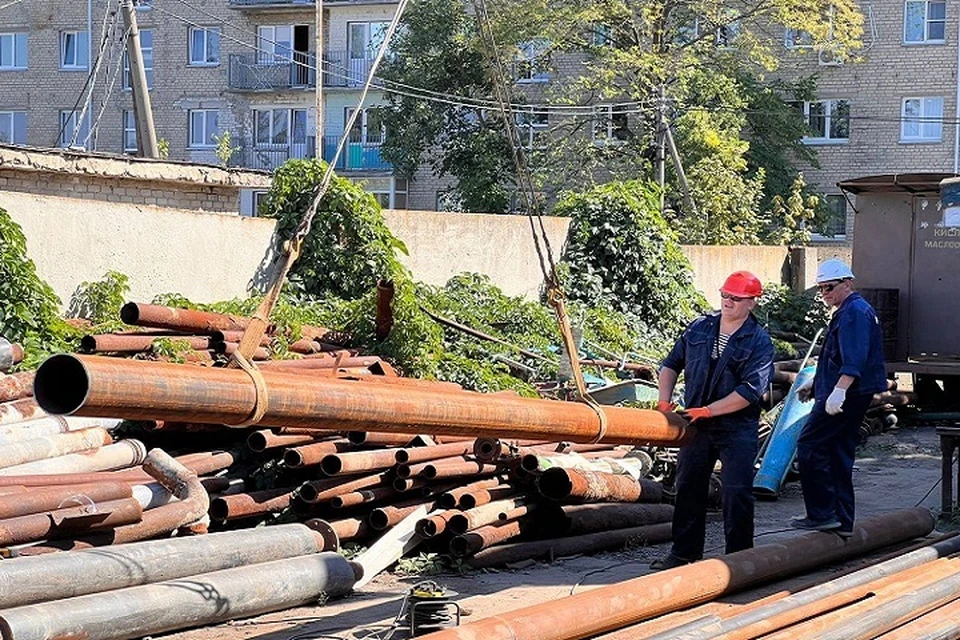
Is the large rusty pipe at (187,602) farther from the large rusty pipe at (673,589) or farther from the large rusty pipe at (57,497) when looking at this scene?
the large rusty pipe at (673,589)

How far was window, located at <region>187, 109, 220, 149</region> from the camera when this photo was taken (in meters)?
51.2

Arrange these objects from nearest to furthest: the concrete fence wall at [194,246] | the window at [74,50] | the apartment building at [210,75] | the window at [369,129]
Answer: the concrete fence wall at [194,246] < the window at [369,129] < the apartment building at [210,75] < the window at [74,50]

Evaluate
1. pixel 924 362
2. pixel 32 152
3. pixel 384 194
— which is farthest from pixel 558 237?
pixel 384 194

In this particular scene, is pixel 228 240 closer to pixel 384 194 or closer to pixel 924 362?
pixel 924 362

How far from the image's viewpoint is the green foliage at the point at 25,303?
41.3ft

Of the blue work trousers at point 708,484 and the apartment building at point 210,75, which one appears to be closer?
the blue work trousers at point 708,484

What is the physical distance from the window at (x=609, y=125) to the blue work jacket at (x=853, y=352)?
29.5 meters

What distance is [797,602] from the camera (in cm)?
782

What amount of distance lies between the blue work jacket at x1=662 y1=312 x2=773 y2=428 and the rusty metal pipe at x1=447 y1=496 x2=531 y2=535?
1498 millimetres

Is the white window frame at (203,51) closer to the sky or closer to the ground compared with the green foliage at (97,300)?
closer to the sky

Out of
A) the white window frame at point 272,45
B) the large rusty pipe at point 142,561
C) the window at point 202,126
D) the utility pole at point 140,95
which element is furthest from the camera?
the window at point 202,126

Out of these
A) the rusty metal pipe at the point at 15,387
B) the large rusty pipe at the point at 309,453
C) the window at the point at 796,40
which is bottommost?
the large rusty pipe at the point at 309,453

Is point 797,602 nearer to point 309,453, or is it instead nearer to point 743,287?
point 743,287

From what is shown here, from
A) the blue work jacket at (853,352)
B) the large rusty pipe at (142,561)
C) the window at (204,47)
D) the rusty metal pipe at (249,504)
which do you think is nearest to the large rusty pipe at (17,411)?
the rusty metal pipe at (249,504)
